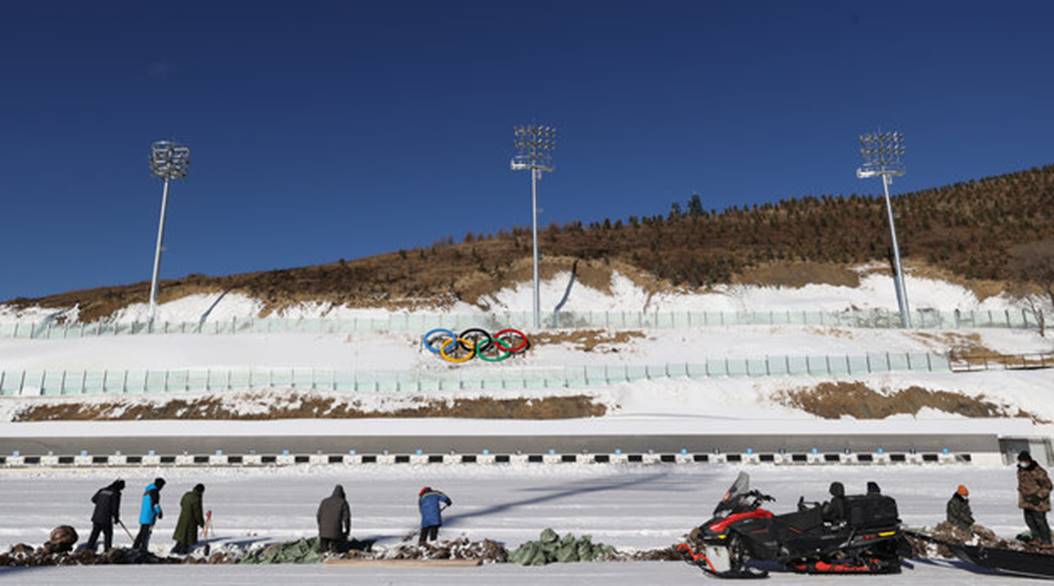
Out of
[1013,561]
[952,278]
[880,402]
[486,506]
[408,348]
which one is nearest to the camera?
[1013,561]

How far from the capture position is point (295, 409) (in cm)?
3462

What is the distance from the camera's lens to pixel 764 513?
889 centimetres

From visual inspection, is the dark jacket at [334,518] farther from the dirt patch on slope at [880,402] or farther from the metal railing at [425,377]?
the dirt patch on slope at [880,402]

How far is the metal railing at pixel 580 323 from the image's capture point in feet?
155

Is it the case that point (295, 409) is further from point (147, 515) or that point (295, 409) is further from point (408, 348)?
point (147, 515)

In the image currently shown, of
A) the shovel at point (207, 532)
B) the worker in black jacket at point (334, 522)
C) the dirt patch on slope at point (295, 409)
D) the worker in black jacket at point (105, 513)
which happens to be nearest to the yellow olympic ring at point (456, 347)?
the dirt patch on slope at point (295, 409)

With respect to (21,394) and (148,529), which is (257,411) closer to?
(21,394)

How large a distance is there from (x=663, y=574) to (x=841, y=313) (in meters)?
44.5

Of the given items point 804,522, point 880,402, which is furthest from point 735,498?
point 880,402

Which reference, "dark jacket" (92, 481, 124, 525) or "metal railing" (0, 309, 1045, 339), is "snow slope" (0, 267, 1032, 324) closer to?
"metal railing" (0, 309, 1045, 339)

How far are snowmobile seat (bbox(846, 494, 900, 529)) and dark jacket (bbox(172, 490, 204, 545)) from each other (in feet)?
34.6

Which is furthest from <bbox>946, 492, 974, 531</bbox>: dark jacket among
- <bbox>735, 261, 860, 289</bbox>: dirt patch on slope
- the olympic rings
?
<bbox>735, 261, 860, 289</bbox>: dirt patch on slope

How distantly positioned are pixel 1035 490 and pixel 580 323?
38658mm

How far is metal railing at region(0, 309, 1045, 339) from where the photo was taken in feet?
155
